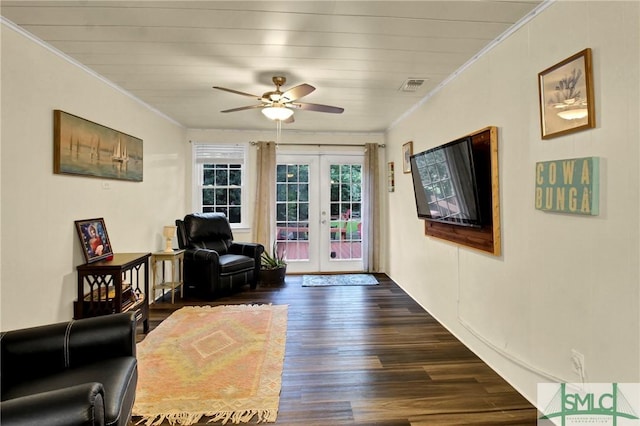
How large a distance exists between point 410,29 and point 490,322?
218 centimetres

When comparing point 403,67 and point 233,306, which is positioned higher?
point 403,67

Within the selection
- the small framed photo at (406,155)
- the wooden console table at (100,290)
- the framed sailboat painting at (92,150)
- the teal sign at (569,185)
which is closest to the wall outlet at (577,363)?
the teal sign at (569,185)

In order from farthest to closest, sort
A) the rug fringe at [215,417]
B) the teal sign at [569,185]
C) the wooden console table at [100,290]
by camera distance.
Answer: the wooden console table at [100,290]
the rug fringe at [215,417]
the teal sign at [569,185]

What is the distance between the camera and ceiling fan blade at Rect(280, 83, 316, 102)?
2577mm

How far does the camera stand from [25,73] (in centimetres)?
213

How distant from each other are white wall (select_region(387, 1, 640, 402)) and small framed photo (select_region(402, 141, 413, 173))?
0.94m

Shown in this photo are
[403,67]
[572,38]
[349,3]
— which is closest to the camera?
[572,38]

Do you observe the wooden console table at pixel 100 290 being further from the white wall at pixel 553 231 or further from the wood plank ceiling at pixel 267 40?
the white wall at pixel 553 231

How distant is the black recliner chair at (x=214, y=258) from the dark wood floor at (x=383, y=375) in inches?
21.0

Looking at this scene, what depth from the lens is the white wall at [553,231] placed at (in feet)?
4.55

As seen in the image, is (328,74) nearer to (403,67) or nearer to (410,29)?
(403,67)

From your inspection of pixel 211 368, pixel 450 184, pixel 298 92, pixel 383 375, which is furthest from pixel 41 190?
pixel 450 184

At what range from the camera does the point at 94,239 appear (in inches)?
107

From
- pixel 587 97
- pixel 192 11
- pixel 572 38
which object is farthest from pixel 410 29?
pixel 192 11
